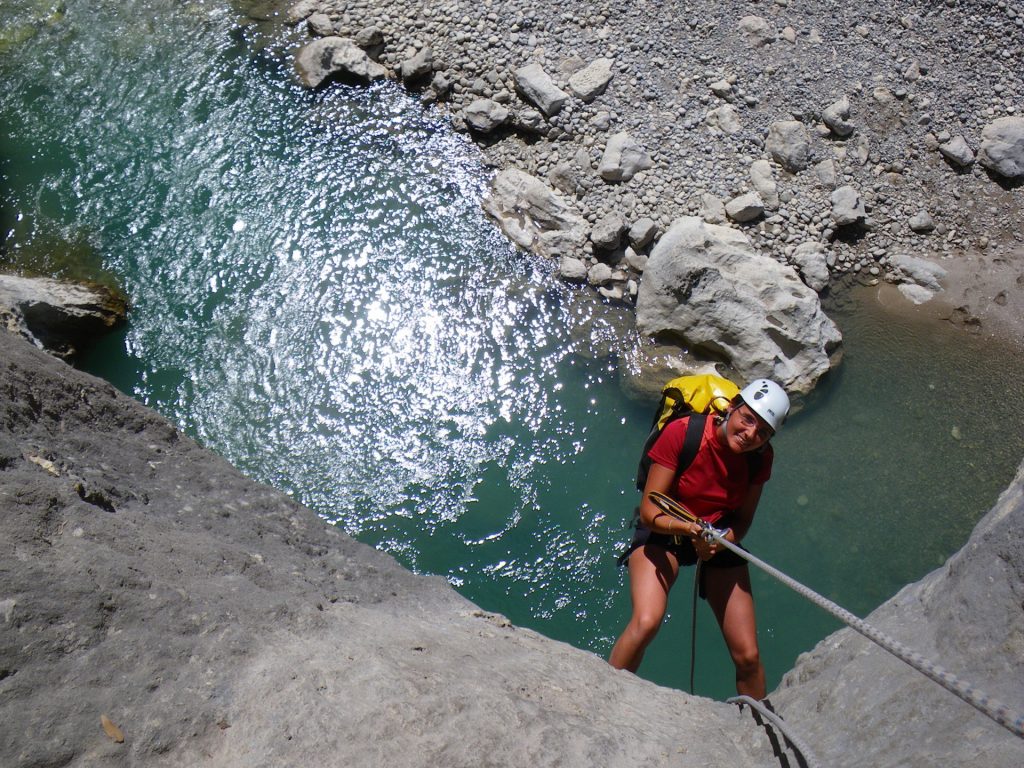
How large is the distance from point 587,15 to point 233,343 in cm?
625

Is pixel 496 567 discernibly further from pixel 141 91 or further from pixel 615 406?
pixel 141 91

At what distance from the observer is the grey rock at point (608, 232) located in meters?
8.73

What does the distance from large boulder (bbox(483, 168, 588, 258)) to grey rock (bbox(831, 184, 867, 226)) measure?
117 inches

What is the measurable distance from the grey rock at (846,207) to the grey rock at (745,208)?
2.93 feet

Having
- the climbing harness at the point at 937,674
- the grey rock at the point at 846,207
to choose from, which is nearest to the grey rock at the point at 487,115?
the grey rock at the point at 846,207

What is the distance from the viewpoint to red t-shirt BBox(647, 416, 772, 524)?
4555mm

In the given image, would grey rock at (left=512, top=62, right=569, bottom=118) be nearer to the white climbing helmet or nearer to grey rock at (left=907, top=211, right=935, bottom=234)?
grey rock at (left=907, top=211, right=935, bottom=234)

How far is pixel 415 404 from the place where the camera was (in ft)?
25.7

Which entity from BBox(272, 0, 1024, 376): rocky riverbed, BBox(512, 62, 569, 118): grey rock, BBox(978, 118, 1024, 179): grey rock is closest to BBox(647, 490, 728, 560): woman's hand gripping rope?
BBox(272, 0, 1024, 376): rocky riverbed

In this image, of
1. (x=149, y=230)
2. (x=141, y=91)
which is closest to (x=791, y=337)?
(x=149, y=230)

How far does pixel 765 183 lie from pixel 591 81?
252cm

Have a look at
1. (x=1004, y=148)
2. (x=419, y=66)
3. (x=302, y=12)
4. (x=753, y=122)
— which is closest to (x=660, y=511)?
(x=753, y=122)

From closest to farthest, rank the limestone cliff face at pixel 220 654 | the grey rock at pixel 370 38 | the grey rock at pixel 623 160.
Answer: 1. the limestone cliff face at pixel 220 654
2. the grey rock at pixel 623 160
3. the grey rock at pixel 370 38

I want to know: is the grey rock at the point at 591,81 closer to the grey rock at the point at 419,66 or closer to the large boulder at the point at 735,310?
the grey rock at the point at 419,66
